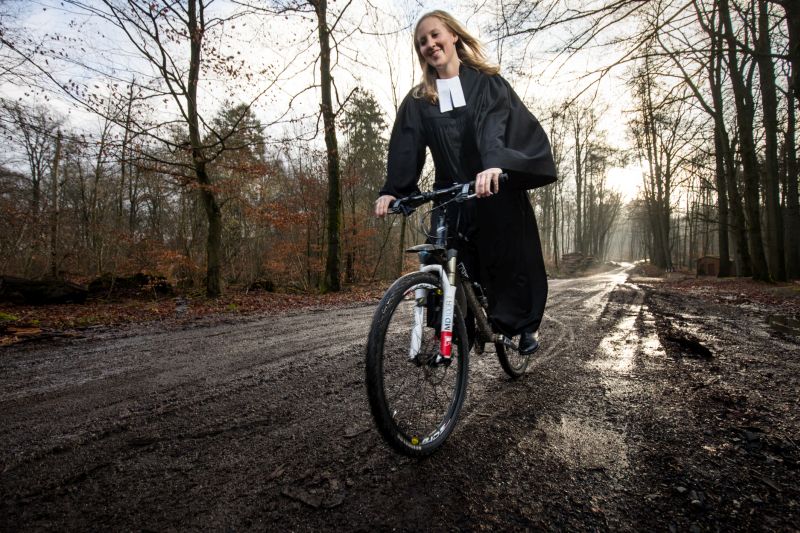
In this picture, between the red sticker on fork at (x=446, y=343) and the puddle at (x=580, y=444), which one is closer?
the puddle at (x=580, y=444)

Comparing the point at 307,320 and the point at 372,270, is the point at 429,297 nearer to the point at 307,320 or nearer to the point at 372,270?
the point at 307,320

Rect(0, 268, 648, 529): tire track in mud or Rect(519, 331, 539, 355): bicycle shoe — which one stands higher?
Rect(519, 331, 539, 355): bicycle shoe

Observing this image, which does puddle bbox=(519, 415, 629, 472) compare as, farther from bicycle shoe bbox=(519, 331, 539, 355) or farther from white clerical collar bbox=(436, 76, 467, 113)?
white clerical collar bbox=(436, 76, 467, 113)

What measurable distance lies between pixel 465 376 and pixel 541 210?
42059 mm

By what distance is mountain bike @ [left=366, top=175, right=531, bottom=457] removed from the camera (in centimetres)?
149

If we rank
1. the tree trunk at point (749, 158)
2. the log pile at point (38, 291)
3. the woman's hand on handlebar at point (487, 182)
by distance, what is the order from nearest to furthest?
the woman's hand on handlebar at point (487, 182) → the log pile at point (38, 291) → the tree trunk at point (749, 158)

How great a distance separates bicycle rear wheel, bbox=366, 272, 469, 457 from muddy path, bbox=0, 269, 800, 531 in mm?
123

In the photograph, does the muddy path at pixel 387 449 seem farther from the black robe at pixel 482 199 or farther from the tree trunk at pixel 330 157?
the tree trunk at pixel 330 157

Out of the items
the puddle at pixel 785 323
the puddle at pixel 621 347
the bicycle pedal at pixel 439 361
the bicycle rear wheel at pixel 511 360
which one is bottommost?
the puddle at pixel 785 323

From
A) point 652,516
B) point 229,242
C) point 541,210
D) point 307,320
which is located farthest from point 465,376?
point 541,210

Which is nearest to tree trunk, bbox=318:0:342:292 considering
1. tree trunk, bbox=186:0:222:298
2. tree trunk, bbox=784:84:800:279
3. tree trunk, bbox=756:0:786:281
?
tree trunk, bbox=186:0:222:298

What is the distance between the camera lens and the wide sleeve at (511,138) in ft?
6.31

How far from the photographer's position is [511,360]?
260 cm

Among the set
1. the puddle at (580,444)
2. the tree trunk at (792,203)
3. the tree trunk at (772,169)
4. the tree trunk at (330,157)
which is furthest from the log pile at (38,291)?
Answer: the tree trunk at (792,203)
